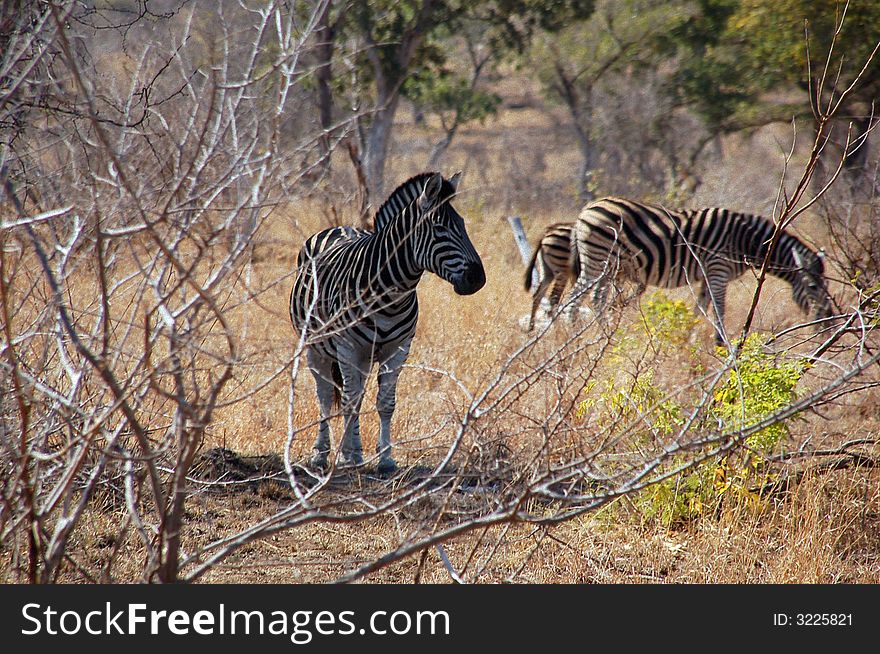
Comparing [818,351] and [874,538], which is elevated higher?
[818,351]

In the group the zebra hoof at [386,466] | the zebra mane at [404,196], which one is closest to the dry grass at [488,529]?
the zebra hoof at [386,466]

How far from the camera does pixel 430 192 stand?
511 cm

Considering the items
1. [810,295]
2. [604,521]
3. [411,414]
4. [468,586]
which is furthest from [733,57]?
Result: [468,586]

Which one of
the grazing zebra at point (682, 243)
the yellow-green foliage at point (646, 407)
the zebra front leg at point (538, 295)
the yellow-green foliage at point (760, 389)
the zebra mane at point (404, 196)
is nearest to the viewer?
the yellow-green foliage at point (760, 389)

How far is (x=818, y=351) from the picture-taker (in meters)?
4.35

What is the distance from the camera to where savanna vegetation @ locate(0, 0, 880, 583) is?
2502mm

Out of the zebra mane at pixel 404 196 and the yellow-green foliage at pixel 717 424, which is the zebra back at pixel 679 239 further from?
the yellow-green foliage at pixel 717 424

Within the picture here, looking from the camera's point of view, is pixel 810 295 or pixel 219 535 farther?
pixel 810 295

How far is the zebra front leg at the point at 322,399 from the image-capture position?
5500 mm

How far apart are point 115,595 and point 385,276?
322cm

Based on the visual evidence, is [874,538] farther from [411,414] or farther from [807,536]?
[411,414]

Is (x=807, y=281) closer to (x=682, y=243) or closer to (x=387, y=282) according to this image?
(x=682, y=243)

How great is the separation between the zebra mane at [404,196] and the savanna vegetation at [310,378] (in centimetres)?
55

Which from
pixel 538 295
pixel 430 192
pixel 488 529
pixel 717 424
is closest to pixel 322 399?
pixel 430 192
